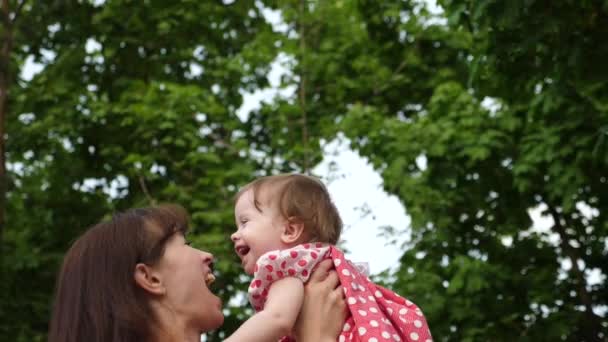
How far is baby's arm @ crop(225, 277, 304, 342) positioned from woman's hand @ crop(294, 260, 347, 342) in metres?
0.04

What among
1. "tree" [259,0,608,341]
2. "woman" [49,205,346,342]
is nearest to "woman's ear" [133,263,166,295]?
"woman" [49,205,346,342]

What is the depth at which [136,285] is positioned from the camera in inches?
116

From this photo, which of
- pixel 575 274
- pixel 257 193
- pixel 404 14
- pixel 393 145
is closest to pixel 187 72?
pixel 404 14

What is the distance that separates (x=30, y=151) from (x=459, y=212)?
5268mm

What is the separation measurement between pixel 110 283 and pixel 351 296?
80 centimetres

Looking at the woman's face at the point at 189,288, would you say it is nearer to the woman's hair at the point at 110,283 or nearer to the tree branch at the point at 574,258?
the woman's hair at the point at 110,283

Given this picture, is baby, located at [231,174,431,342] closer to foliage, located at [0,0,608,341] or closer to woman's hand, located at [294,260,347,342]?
woman's hand, located at [294,260,347,342]

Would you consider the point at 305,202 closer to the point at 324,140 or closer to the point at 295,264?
the point at 295,264

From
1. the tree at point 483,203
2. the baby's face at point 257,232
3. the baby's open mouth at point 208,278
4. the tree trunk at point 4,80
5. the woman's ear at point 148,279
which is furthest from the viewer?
the tree trunk at point 4,80

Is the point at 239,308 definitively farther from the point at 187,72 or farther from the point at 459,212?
the point at 187,72

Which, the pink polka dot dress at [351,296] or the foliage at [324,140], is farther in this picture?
the foliage at [324,140]

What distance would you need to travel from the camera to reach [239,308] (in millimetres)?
11961

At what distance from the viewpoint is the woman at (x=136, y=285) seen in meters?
2.87

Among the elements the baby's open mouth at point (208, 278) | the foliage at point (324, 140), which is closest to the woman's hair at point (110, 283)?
the baby's open mouth at point (208, 278)
